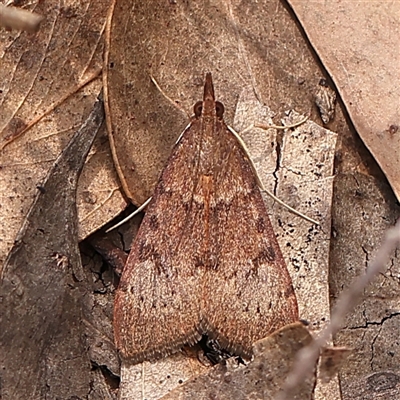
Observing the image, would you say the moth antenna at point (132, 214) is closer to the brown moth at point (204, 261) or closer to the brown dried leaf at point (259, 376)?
the brown moth at point (204, 261)

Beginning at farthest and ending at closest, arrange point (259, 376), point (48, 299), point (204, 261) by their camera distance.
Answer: point (204, 261) → point (48, 299) → point (259, 376)

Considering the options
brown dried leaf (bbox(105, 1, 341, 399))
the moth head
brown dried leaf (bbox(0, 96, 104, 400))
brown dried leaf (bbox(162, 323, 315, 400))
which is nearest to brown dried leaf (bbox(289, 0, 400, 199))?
brown dried leaf (bbox(105, 1, 341, 399))

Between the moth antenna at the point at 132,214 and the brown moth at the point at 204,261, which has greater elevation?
the moth antenna at the point at 132,214

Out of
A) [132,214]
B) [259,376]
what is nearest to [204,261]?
[132,214]

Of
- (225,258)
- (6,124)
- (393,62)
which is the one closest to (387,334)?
(225,258)

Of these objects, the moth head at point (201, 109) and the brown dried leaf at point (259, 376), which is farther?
the moth head at point (201, 109)

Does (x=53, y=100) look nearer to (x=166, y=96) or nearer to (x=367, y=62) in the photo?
(x=166, y=96)

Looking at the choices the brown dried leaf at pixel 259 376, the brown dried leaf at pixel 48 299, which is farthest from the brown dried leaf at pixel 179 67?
the brown dried leaf at pixel 259 376

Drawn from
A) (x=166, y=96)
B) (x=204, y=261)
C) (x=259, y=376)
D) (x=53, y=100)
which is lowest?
(x=259, y=376)
